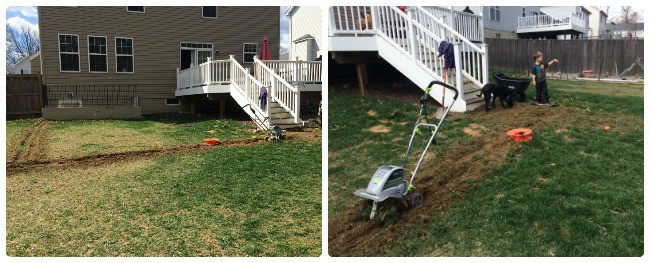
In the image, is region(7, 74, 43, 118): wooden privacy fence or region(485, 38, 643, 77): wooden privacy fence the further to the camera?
region(7, 74, 43, 118): wooden privacy fence

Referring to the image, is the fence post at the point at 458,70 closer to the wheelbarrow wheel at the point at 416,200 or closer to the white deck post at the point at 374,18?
the white deck post at the point at 374,18

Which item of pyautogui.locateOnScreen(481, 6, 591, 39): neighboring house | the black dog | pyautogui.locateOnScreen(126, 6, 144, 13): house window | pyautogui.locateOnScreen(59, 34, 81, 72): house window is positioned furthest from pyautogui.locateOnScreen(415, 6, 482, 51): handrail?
pyautogui.locateOnScreen(59, 34, 81, 72): house window

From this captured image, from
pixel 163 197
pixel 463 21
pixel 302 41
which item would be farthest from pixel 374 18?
pixel 302 41

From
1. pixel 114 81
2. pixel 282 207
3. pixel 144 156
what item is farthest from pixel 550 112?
pixel 114 81

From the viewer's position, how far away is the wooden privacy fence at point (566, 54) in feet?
22.7

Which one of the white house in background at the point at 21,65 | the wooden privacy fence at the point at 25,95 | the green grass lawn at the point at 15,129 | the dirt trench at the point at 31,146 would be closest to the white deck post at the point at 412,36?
the white house in background at the point at 21,65

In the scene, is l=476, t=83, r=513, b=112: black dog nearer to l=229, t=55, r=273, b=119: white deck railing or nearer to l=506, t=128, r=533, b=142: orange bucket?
l=506, t=128, r=533, b=142: orange bucket

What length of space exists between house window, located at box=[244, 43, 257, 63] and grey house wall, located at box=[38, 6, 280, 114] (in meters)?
0.12

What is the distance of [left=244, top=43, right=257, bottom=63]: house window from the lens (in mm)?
13203

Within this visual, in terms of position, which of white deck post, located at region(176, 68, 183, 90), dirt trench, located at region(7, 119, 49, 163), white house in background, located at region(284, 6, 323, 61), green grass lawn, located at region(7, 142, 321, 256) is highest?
white house in background, located at region(284, 6, 323, 61)

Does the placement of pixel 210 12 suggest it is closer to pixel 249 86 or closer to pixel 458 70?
pixel 249 86

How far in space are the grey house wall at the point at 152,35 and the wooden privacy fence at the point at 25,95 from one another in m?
1.13

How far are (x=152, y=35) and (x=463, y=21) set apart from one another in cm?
848

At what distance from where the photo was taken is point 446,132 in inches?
176
